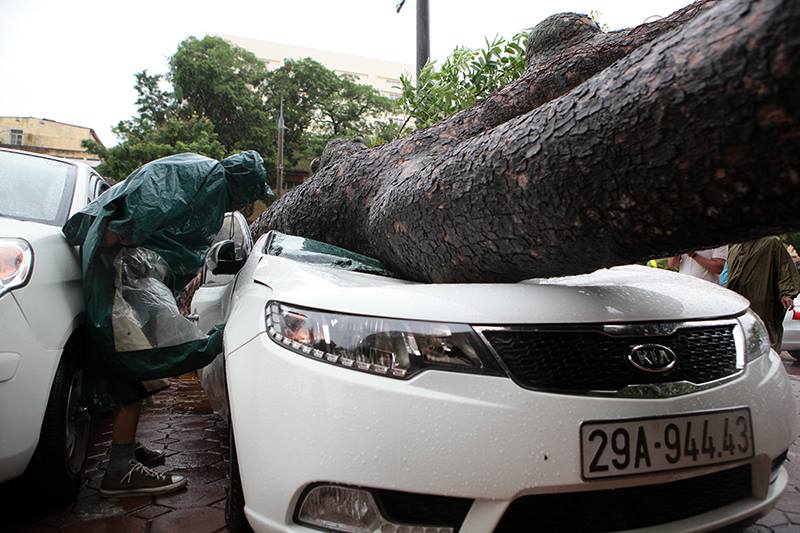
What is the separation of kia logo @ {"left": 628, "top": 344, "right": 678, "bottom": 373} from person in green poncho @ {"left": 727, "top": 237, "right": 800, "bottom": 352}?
132 inches

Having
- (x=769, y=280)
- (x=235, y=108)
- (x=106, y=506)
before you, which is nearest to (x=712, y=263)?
(x=769, y=280)

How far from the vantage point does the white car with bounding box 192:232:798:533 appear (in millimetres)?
1405

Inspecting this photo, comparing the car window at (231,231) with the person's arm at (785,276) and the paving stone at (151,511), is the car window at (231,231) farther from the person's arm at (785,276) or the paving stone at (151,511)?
the person's arm at (785,276)

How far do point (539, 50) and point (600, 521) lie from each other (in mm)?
3183

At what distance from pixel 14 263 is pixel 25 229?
0.82 ft

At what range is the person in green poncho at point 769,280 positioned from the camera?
170 inches

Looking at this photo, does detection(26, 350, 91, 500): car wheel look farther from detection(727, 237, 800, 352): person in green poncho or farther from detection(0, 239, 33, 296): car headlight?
detection(727, 237, 800, 352): person in green poncho

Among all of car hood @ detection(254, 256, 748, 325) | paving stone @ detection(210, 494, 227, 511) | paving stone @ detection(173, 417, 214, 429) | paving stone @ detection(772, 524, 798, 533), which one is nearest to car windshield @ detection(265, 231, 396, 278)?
car hood @ detection(254, 256, 748, 325)

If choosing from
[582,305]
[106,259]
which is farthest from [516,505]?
[106,259]

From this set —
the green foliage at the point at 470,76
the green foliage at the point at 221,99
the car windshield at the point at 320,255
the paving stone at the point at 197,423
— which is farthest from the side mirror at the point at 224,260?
the green foliage at the point at 221,99

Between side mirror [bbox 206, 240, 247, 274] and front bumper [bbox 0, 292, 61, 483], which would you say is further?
side mirror [bbox 206, 240, 247, 274]

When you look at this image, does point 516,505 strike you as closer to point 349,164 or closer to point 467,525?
point 467,525

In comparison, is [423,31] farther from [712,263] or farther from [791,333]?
[791,333]

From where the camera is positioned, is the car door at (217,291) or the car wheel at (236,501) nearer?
the car wheel at (236,501)
